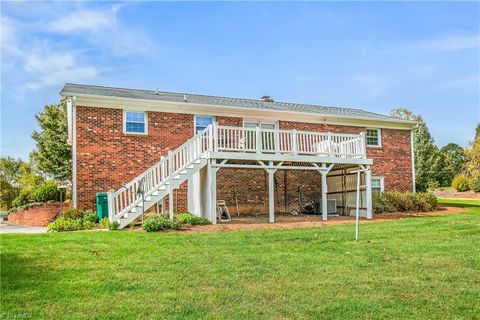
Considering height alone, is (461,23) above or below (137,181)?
above

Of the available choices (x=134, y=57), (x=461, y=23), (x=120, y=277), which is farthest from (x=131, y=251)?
(x=461, y=23)

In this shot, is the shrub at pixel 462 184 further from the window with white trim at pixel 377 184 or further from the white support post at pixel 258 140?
the white support post at pixel 258 140

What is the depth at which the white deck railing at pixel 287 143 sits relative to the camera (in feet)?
48.5

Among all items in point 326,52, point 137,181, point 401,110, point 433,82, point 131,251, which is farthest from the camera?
point 401,110

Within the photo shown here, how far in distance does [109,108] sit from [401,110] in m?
35.4

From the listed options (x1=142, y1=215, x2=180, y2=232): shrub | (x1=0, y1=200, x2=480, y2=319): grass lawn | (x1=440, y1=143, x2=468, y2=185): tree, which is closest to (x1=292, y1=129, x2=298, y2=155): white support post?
(x1=142, y1=215, x2=180, y2=232): shrub

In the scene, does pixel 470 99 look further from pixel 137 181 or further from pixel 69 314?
pixel 69 314

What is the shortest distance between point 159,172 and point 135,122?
335 cm

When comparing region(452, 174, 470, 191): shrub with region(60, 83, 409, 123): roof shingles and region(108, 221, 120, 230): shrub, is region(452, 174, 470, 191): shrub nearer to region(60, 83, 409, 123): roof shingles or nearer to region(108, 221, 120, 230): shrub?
region(60, 83, 409, 123): roof shingles

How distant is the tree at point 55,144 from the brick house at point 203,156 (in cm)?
1277

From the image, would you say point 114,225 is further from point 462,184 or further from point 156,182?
point 462,184

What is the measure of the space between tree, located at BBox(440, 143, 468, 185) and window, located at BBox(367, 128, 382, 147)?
20.7m

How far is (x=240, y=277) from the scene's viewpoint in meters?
6.60

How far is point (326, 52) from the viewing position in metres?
15.2
